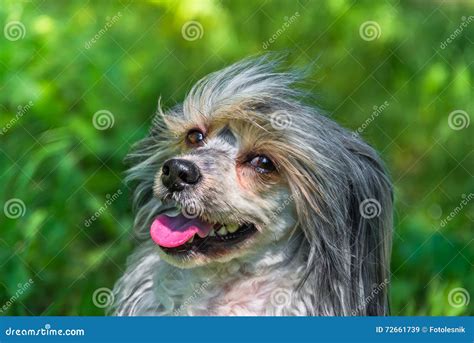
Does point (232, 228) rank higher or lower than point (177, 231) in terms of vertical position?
higher

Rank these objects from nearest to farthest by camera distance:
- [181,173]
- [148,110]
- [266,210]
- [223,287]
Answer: [181,173] → [266,210] → [223,287] → [148,110]

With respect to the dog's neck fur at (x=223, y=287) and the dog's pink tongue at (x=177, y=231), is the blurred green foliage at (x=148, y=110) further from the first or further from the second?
the dog's pink tongue at (x=177, y=231)

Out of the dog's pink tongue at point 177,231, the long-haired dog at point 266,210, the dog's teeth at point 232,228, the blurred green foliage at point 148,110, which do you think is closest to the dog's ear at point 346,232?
the long-haired dog at point 266,210

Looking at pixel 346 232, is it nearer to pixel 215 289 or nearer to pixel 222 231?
pixel 222 231

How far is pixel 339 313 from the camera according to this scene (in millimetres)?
4324

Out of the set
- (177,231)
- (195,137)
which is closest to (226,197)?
(177,231)

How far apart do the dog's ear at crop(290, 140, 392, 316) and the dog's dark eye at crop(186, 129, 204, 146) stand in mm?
521

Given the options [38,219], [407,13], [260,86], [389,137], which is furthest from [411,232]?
[38,219]

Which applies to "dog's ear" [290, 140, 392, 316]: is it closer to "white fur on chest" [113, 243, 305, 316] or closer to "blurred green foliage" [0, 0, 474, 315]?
"white fur on chest" [113, 243, 305, 316]

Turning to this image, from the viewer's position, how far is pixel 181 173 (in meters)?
4.09

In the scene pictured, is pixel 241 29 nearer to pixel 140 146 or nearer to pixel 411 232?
pixel 140 146

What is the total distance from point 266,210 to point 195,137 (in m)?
0.53

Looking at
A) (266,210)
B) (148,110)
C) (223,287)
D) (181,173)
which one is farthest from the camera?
(148,110)

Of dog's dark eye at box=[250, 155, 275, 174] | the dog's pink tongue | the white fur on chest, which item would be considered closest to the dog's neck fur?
the white fur on chest
